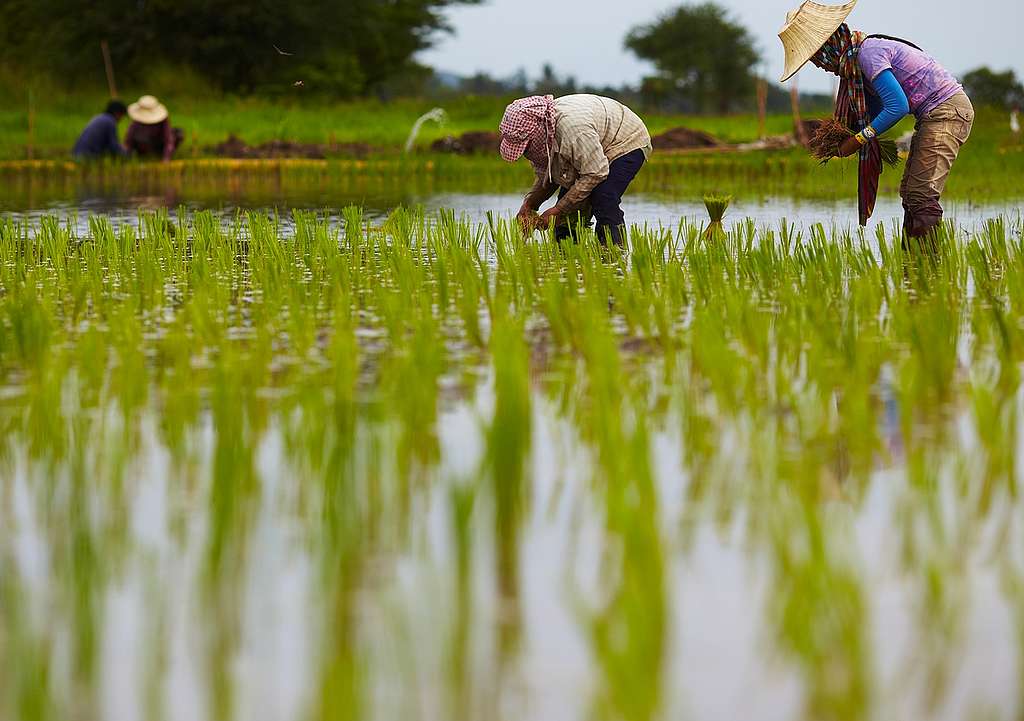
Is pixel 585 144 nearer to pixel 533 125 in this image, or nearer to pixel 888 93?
pixel 533 125

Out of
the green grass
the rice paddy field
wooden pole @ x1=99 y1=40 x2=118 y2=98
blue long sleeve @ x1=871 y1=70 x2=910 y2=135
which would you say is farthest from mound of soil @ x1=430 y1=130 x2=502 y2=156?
the rice paddy field

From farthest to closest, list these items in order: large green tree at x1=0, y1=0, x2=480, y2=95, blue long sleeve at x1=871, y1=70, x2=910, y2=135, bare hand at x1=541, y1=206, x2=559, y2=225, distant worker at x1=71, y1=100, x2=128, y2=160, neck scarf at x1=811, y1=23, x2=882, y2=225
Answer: large green tree at x1=0, y1=0, x2=480, y2=95 < distant worker at x1=71, y1=100, x2=128, y2=160 < bare hand at x1=541, y1=206, x2=559, y2=225 < neck scarf at x1=811, y1=23, x2=882, y2=225 < blue long sleeve at x1=871, y1=70, x2=910, y2=135

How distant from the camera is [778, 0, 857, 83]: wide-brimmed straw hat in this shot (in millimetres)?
5789

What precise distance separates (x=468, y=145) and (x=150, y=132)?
4118mm

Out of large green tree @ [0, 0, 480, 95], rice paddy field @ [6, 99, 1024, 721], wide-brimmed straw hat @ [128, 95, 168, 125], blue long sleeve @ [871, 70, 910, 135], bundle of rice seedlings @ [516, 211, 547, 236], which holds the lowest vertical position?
rice paddy field @ [6, 99, 1024, 721]

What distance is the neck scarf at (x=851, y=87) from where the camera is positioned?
19.2 ft

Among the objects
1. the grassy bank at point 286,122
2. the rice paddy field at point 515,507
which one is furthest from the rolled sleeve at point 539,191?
the grassy bank at point 286,122

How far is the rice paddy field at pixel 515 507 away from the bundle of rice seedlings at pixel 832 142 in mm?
1324

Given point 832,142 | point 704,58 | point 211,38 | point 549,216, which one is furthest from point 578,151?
point 704,58

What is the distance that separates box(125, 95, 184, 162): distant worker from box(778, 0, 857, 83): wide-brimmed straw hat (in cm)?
1048

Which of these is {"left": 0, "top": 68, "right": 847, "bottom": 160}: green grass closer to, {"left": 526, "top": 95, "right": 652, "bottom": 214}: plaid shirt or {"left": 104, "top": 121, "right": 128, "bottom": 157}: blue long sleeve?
{"left": 104, "top": 121, "right": 128, "bottom": 157}: blue long sleeve

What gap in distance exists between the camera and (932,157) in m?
5.98

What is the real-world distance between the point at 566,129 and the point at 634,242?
82 cm

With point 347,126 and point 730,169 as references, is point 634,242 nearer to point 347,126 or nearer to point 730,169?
point 730,169
